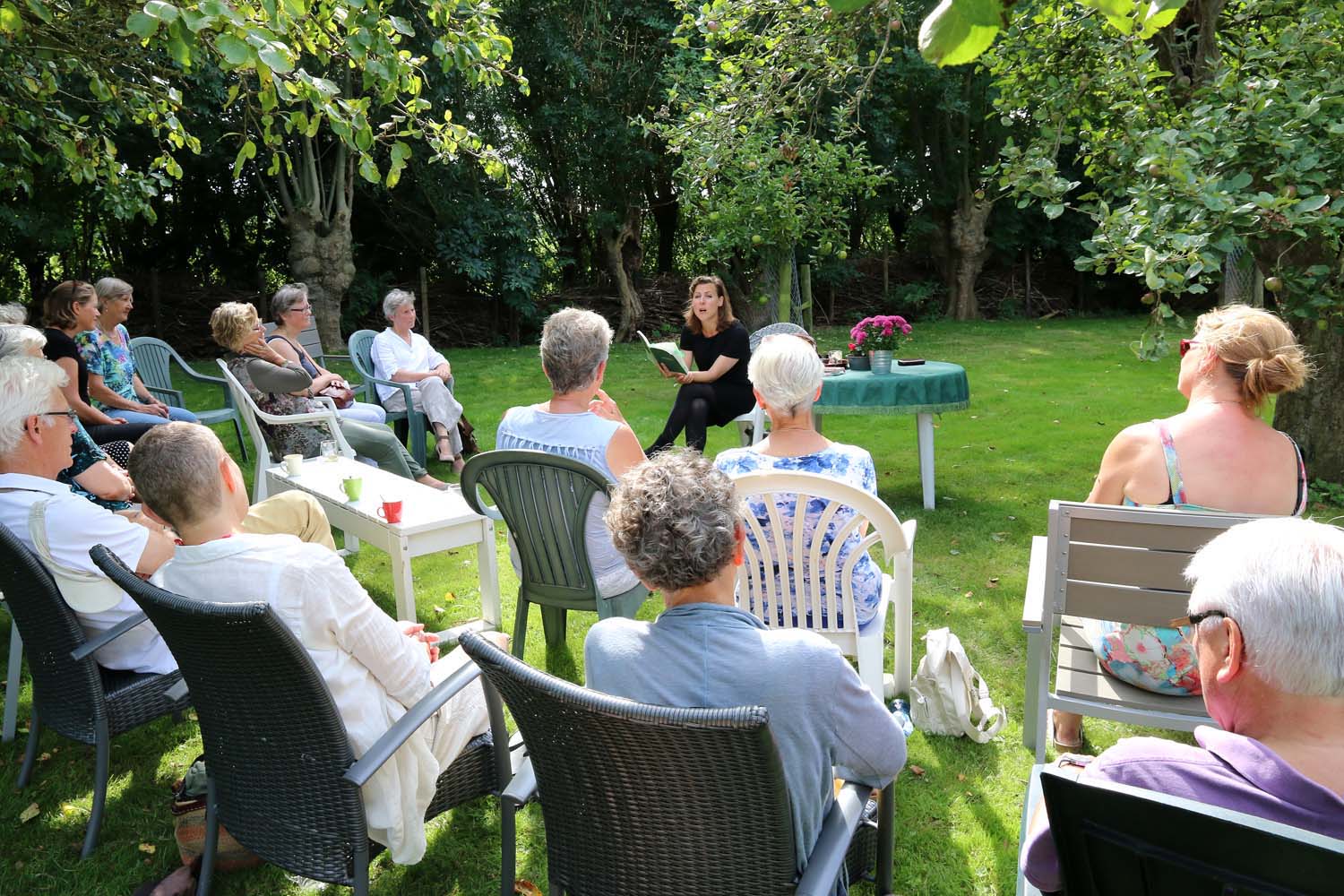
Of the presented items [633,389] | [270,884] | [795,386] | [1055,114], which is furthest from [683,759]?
[633,389]

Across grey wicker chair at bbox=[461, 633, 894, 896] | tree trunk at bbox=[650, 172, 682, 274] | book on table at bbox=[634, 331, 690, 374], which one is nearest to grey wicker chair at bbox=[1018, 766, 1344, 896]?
grey wicker chair at bbox=[461, 633, 894, 896]

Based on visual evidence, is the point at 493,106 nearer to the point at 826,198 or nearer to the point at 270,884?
the point at 826,198

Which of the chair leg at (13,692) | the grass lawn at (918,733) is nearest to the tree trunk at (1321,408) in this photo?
the grass lawn at (918,733)

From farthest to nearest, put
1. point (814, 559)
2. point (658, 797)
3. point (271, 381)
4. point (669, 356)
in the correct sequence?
point (669, 356), point (271, 381), point (814, 559), point (658, 797)

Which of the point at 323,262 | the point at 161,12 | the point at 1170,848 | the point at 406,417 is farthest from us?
the point at 323,262

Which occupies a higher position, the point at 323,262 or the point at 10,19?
the point at 10,19

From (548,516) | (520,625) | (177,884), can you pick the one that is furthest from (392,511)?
(177,884)

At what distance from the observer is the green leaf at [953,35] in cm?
114

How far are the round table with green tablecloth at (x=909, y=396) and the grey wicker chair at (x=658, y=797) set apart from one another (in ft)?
13.4

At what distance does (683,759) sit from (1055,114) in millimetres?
4654

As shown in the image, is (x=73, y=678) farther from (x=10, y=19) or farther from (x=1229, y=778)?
(x=1229, y=778)

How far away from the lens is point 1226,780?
1.19 metres

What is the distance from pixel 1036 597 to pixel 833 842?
130 cm

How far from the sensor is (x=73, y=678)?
2.59 meters
